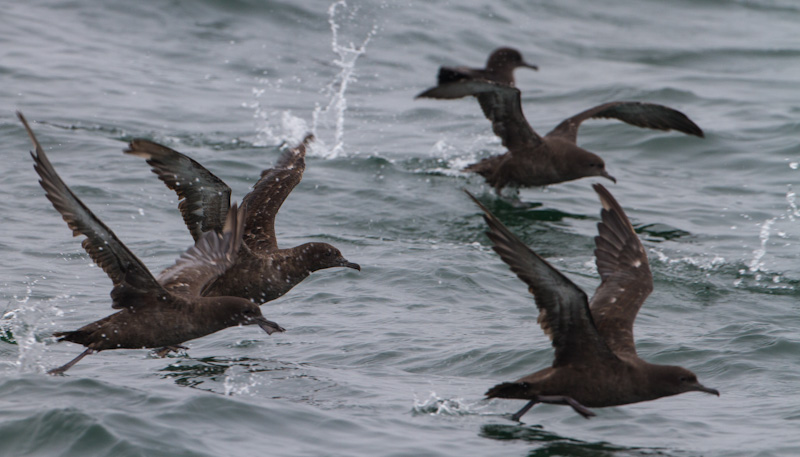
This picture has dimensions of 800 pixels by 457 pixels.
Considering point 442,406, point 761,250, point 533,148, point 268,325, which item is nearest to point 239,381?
point 268,325

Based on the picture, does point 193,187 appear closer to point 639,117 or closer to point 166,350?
point 166,350

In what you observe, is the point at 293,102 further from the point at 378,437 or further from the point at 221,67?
the point at 378,437

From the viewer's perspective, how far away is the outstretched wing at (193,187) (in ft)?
26.6

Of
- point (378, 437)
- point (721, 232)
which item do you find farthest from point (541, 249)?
point (378, 437)

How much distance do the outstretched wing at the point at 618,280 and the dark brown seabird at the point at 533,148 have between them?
4.31 meters

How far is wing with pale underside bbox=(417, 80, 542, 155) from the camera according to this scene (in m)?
11.2

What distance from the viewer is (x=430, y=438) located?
6.14 meters

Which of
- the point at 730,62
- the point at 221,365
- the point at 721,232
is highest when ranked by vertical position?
the point at 730,62

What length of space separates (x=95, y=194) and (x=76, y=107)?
3729 mm

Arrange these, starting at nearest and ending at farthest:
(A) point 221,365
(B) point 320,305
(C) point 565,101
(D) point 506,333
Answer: (A) point 221,365 → (D) point 506,333 → (B) point 320,305 → (C) point 565,101

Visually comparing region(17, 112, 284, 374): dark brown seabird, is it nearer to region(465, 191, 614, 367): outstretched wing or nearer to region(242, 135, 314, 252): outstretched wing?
region(242, 135, 314, 252): outstretched wing

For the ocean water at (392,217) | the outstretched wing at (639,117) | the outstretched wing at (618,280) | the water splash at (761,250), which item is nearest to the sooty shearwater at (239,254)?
the ocean water at (392,217)

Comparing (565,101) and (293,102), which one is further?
(565,101)

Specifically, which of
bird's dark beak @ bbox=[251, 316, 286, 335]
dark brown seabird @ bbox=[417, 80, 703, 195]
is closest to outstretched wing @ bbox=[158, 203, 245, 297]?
bird's dark beak @ bbox=[251, 316, 286, 335]
